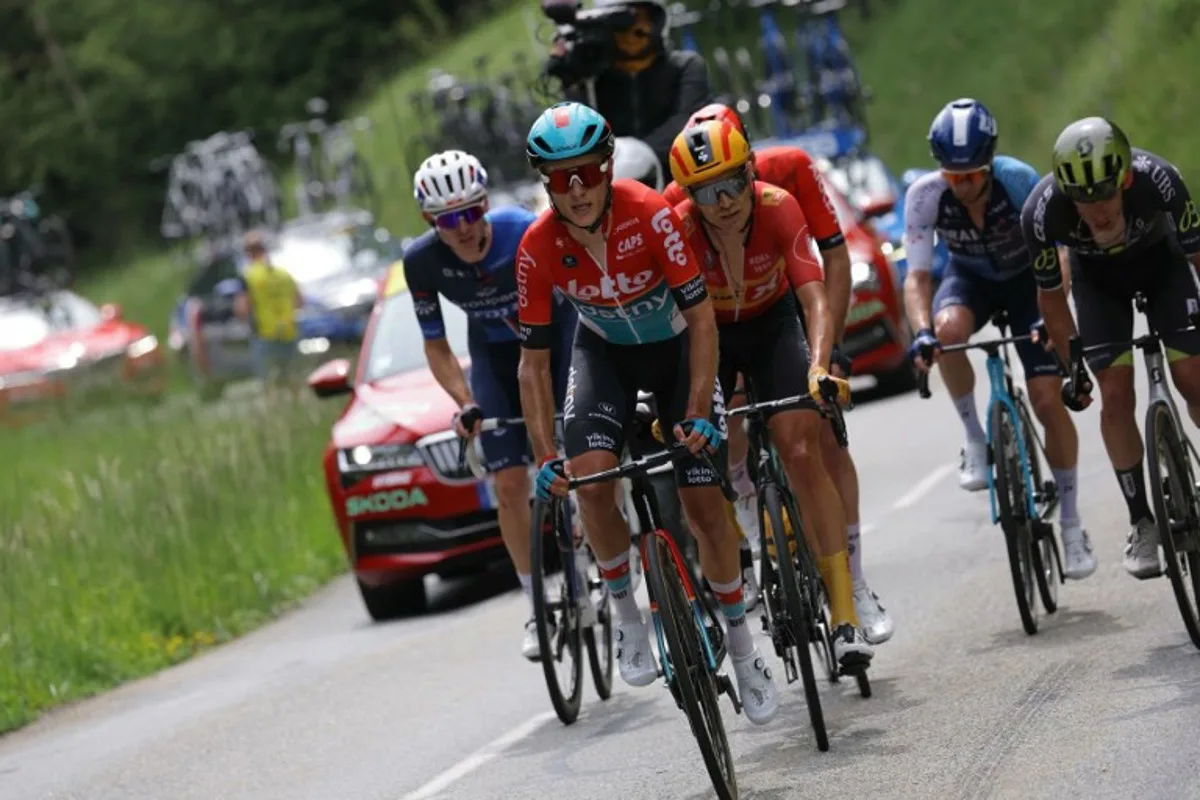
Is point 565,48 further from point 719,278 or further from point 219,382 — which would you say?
point 219,382

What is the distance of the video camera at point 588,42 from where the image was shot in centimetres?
1353

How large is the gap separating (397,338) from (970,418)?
4.95 meters

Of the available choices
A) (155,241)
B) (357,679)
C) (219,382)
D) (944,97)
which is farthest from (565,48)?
(155,241)

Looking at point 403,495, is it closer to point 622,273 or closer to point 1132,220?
point 622,273

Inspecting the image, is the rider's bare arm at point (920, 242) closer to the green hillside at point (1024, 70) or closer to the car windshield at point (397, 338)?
Result: the car windshield at point (397, 338)

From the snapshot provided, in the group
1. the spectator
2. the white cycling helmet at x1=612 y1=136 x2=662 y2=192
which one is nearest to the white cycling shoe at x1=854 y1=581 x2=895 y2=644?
the white cycling helmet at x1=612 y1=136 x2=662 y2=192

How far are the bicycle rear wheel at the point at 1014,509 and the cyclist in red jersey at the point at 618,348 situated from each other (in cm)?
163

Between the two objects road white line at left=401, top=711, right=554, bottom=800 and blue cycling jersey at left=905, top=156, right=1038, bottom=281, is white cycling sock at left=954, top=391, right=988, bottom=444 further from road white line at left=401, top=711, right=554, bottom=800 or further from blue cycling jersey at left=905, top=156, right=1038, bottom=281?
road white line at left=401, top=711, right=554, bottom=800

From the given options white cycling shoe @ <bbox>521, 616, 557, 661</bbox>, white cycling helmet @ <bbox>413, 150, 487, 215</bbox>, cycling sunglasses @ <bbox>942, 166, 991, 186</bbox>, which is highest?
white cycling helmet @ <bbox>413, 150, 487, 215</bbox>

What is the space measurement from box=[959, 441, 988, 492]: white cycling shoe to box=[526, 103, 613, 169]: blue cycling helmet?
10.9 feet

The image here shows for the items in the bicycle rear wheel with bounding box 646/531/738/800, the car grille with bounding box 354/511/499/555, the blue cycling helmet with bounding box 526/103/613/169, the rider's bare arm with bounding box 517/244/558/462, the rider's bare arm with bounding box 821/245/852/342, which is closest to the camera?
the bicycle rear wheel with bounding box 646/531/738/800

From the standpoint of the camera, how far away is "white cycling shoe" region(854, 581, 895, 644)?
32.0 ft

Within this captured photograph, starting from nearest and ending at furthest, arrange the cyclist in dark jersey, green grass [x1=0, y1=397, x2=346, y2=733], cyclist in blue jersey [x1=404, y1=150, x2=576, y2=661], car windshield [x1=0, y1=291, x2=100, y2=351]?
the cyclist in dark jersey, cyclist in blue jersey [x1=404, y1=150, x2=576, y2=661], green grass [x1=0, y1=397, x2=346, y2=733], car windshield [x1=0, y1=291, x2=100, y2=351]

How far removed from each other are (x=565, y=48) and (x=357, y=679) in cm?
346
